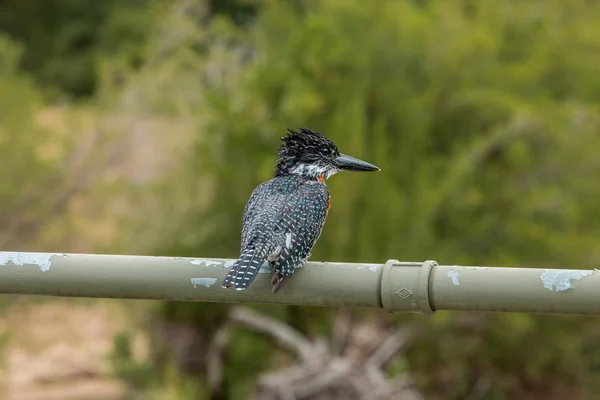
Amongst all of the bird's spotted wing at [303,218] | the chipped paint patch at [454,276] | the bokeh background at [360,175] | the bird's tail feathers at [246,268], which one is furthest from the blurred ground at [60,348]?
the chipped paint patch at [454,276]

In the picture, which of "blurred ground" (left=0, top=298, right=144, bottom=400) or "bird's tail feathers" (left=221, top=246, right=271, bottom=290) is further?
"blurred ground" (left=0, top=298, right=144, bottom=400)

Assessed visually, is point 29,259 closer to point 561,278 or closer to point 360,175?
point 561,278

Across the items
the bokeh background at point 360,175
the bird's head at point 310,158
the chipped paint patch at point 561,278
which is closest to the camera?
the chipped paint patch at point 561,278

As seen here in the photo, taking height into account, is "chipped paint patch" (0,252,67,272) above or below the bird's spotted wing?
below

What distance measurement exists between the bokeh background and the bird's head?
11.8 feet

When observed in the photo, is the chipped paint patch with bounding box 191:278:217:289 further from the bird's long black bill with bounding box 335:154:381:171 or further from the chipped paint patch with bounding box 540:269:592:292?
the bird's long black bill with bounding box 335:154:381:171

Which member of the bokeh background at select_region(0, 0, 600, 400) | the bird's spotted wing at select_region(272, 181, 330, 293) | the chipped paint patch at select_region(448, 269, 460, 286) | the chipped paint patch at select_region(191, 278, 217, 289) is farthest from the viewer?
the bokeh background at select_region(0, 0, 600, 400)

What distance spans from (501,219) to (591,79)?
1852 millimetres

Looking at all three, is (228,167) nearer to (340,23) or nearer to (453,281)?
(340,23)

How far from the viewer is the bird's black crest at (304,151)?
4.67m

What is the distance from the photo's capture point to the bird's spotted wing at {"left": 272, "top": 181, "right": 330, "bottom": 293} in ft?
12.3

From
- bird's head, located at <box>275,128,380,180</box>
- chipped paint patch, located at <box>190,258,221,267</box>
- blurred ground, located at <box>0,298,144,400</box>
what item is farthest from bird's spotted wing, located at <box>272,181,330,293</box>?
blurred ground, located at <box>0,298,144,400</box>

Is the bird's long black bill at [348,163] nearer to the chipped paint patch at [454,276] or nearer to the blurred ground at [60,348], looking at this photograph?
the chipped paint patch at [454,276]

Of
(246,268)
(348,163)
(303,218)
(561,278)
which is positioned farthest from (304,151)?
(561,278)
